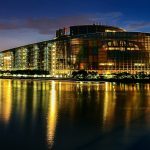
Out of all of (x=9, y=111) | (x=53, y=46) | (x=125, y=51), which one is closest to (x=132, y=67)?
(x=125, y=51)

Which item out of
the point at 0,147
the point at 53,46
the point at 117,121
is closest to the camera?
the point at 0,147

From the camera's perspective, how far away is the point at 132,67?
158 m

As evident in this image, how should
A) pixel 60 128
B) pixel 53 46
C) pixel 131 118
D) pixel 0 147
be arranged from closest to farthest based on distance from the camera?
pixel 0 147, pixel 60 128, pixel 131 118, pixel 53 46

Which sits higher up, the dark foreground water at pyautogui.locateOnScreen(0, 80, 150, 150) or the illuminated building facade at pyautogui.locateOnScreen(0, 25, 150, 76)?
the illuminated building facade at pyautogui.locateOnScreen(0, 25, 150, 76)

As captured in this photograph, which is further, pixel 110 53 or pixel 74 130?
pixel 110 53

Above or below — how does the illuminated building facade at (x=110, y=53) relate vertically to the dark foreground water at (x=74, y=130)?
above

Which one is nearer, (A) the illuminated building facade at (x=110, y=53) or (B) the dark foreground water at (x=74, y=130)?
(B) the dark foreground water at (x=74, y=130)

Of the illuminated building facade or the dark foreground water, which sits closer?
the dark foreground water

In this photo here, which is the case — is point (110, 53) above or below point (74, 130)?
above

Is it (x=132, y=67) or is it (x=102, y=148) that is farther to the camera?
(x=132, y=67)

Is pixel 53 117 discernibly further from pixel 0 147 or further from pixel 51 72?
pixel 51 72

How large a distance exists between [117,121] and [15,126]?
21.1 ft

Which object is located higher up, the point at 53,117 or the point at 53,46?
the point at 53,46

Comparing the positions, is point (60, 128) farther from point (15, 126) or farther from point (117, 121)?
point (117, 121)
